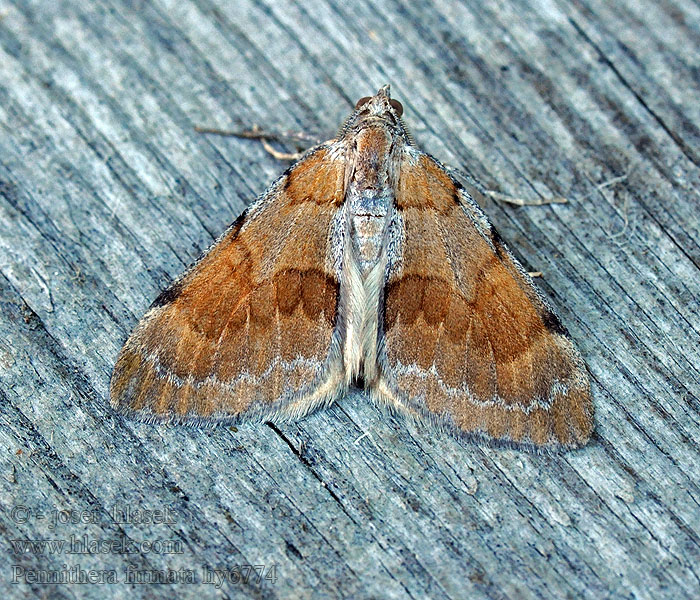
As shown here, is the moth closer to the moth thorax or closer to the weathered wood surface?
the moth thorax

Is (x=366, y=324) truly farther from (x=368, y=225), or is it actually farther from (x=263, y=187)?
(x=263, y=187)

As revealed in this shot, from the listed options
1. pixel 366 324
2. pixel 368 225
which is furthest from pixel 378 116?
pixel 366 324

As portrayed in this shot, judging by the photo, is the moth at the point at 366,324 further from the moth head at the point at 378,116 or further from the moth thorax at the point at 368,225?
the moth head at the point at 378,116

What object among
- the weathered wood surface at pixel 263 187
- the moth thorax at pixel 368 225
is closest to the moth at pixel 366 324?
the moth thorax at pixel 368 225

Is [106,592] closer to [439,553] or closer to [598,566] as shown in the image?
[439,553]

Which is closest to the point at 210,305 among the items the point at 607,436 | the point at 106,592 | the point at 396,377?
the point at 396,377

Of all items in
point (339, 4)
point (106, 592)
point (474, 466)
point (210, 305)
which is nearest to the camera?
point (106, 592)
